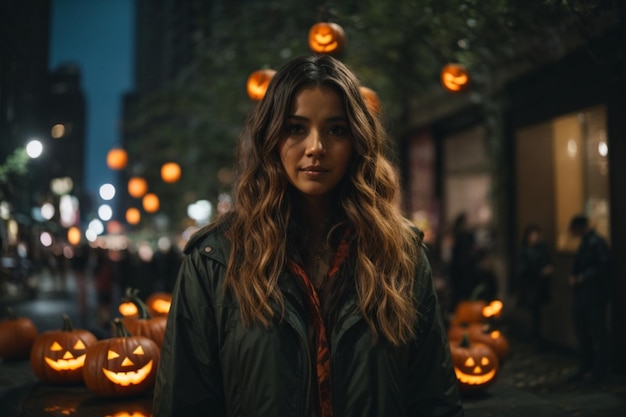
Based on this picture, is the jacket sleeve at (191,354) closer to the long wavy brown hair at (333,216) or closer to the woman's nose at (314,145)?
the long wavy brown hair at (333,216)

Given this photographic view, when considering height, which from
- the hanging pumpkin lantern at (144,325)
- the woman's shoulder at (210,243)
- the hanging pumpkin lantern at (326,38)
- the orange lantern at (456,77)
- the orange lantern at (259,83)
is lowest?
the hanging pumpkin lantern at (144,325)

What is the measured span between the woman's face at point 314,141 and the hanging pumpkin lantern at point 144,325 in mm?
3399

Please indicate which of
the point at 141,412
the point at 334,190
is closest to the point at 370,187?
the point at 334,190

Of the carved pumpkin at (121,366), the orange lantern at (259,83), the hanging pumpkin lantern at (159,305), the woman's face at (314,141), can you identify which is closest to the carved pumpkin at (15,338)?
the hanging pumpkin lantern at (159,305)

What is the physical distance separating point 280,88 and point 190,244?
70 cm

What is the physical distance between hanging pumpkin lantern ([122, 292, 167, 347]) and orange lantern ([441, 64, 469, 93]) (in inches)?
179

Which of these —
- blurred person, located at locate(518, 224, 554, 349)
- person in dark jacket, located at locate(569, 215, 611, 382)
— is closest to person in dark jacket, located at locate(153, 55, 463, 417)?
person in dark jacket, located at locate(569, 215, 611, 382)

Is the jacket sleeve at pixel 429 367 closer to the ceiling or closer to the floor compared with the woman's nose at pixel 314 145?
closer to the floor

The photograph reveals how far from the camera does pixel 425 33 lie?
9.79 meters

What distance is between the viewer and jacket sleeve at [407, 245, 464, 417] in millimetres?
2639

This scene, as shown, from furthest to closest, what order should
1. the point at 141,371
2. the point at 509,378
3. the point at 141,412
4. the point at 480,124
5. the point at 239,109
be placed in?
the point at 239,109 < the point at 480,124 < the point at 509,378 < the point at 141,371 < the point at 141,412

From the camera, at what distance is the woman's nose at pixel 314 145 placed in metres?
2.58

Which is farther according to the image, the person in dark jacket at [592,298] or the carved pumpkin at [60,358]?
the person in dark jacket at [592,298]

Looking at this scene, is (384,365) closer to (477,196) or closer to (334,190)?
(334,190)
